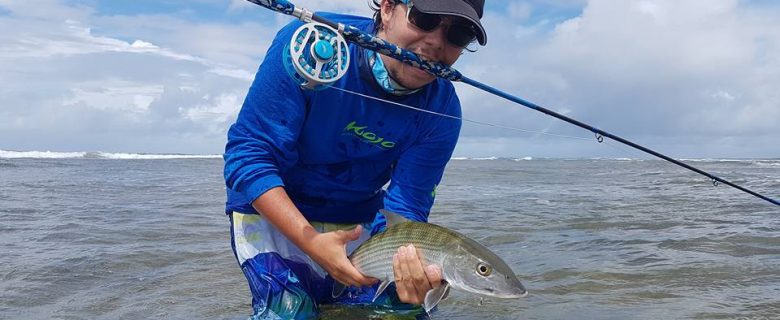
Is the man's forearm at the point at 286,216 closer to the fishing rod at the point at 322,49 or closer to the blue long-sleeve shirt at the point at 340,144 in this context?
the blue long-sleeve shirt at the point at 340,144

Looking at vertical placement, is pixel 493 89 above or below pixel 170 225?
above

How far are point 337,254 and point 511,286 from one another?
76 centimetres

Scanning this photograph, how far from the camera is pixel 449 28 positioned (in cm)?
291

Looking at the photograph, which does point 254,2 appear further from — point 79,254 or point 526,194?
point 526,194

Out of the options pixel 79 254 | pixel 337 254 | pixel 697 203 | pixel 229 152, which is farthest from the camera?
pixel 697 203

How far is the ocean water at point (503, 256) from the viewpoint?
480 centimetres

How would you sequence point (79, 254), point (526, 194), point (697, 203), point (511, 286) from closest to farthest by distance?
point (511, 286) → point (79, 254) → point (697, 203) → point (526, 194)

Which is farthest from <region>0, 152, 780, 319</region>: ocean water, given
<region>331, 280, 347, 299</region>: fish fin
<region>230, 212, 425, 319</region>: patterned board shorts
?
<region>230, 212, 425, 319</region>: patterned board shorts

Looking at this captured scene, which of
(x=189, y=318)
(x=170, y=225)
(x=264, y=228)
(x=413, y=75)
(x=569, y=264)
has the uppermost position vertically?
(x=413, y=75)

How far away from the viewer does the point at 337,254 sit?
9.36 ft

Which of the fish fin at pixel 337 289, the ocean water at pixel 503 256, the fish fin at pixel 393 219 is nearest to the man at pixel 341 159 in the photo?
the fish fin at pixel 337 289

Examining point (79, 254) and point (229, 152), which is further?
point (79, 254)

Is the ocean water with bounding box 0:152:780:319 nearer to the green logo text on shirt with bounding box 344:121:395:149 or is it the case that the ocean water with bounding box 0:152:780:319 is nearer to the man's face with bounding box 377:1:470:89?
the green logo text on shirt with bounding box 344:121:395:149

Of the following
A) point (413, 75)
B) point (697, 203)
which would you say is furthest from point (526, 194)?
point (413, 75)
